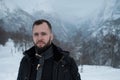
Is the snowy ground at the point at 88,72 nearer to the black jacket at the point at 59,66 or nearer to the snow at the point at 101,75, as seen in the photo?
the snow at the point at 101,75

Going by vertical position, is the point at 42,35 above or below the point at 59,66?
above

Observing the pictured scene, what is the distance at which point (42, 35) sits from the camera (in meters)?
4.35

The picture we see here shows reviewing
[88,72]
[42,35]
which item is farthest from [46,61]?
[88,72]

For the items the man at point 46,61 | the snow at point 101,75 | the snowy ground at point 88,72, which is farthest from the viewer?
the snow at point 101,75

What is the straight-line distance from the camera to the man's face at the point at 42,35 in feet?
14.1

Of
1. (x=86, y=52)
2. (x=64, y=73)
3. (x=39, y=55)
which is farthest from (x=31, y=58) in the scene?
(x=86, y=52)

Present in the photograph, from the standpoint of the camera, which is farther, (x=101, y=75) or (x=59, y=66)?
(x=101, y=75)

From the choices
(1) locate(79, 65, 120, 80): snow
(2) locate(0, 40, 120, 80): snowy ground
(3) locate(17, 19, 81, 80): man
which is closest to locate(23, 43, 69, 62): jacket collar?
(3) locate(17, 19, 81, 80): man

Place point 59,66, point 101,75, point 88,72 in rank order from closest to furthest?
point 59,66 < point 101,75 < point 88,72

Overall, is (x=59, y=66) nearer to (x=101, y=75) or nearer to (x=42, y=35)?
(x=42, y=35)

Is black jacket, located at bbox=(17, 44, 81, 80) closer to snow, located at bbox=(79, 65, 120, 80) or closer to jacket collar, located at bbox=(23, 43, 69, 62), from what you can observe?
jacket collar, located at bbox=(23, 43, 69, 62)

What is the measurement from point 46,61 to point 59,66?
0.18 m

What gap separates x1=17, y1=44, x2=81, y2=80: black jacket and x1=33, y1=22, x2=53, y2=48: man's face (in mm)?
167

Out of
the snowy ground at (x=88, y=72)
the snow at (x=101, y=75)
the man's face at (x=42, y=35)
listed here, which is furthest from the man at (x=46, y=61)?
the snow at (x=101, y=75)
